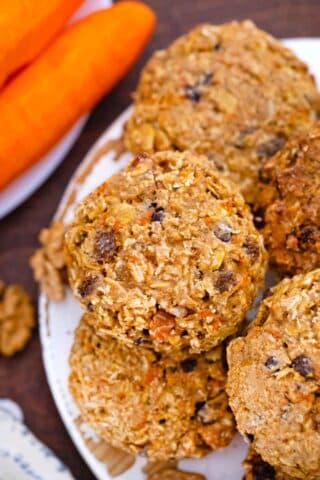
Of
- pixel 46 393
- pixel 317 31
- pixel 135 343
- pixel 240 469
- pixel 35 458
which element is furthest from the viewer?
pixel 317 31

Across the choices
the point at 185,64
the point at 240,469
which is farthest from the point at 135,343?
the point at 185,64

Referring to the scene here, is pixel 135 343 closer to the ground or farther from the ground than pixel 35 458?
farther from the ground

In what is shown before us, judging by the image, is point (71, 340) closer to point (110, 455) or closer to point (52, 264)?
point (52, 264)

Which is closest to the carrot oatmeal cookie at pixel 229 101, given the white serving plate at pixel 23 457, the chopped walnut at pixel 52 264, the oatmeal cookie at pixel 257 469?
the chopped walnut at pixel 52 264

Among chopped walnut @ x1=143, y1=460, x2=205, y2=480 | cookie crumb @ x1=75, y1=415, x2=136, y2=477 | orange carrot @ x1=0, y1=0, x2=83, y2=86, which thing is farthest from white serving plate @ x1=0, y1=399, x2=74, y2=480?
orange carrot @ x1=0, y1=0, x2=83, y2=86

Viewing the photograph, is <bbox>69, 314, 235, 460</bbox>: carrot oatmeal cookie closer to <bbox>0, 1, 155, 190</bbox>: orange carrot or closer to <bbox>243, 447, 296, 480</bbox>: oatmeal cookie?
<bbox>243, 447, 296, 480</bbox>: oatmeal cookie

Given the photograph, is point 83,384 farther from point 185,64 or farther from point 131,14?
point 131,14
